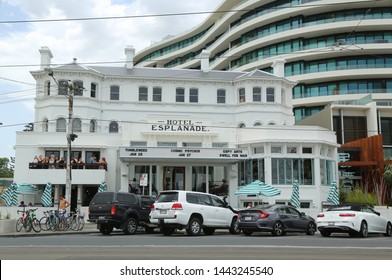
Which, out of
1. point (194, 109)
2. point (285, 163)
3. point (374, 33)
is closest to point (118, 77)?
point (194, 109)

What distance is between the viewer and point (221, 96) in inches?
1725

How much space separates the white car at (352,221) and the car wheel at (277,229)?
163 centimetres

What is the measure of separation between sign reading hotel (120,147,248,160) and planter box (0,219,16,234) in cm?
1074

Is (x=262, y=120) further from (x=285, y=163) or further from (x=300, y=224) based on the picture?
(x=300, y=224)

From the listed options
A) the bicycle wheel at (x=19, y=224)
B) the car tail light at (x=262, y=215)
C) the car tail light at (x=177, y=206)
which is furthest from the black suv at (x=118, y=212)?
the car tail light at (x=262, y=215)

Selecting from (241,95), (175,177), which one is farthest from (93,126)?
(241,95)

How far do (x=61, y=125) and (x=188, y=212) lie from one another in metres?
23.6

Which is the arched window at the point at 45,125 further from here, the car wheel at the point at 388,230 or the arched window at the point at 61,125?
the car wheel at the point at 388,230

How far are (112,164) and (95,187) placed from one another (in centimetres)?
216

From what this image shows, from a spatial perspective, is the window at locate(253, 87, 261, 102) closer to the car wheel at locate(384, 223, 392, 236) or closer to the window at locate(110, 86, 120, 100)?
the window at locate(110, 86, 120, 100)

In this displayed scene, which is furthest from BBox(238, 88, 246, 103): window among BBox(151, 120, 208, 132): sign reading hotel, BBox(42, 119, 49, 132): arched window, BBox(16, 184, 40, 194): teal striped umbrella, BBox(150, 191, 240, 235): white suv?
BBox(150, 191, 240, 235): white suv

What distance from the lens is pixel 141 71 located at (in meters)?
45.1

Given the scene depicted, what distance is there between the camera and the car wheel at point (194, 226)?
19.4 metres

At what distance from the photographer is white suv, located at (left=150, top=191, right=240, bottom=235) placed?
1923 cm
